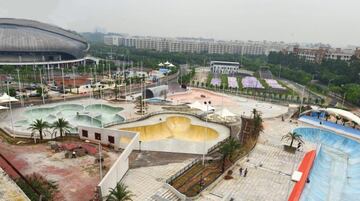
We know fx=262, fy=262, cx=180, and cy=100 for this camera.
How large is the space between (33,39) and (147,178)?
322ft

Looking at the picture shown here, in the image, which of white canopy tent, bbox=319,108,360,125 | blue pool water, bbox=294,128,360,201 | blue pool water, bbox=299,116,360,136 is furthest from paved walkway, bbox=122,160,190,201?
white canopy tent, bbox=319,108,360,125

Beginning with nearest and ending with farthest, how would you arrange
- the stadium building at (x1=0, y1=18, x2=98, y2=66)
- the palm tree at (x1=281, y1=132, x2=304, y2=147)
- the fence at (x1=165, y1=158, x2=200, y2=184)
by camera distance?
the fence at (x1=165, y1=158, x2=200, y2=184), the palm tree at (x1=281, y1=132, x2=304, y2=147), the stadium building at (x1=0, y1=18, x2=98, y2=66)

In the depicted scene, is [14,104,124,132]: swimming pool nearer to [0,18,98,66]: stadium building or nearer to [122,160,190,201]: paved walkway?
[122,160,190,201]: paved walkway

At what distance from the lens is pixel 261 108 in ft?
199

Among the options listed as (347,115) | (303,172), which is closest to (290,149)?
(303,172)

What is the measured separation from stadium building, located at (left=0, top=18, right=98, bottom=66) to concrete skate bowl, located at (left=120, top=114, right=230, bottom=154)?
81208 millimetres

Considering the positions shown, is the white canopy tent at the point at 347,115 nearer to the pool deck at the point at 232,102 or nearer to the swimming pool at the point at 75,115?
the pool deck at the point at 232,102

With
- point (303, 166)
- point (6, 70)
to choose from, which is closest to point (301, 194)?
point (303, 166)

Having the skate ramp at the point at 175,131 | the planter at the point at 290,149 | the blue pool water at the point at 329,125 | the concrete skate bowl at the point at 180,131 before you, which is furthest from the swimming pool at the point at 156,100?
the planter at the point at 290,149

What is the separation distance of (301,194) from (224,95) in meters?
47.8

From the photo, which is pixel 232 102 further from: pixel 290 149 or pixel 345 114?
pixel 290 149

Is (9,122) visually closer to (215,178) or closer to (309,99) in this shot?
(215,178)

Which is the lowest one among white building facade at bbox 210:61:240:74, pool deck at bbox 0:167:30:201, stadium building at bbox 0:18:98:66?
white building facade at bbox 210:61:240:74

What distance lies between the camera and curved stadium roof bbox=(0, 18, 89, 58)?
3871 inches
